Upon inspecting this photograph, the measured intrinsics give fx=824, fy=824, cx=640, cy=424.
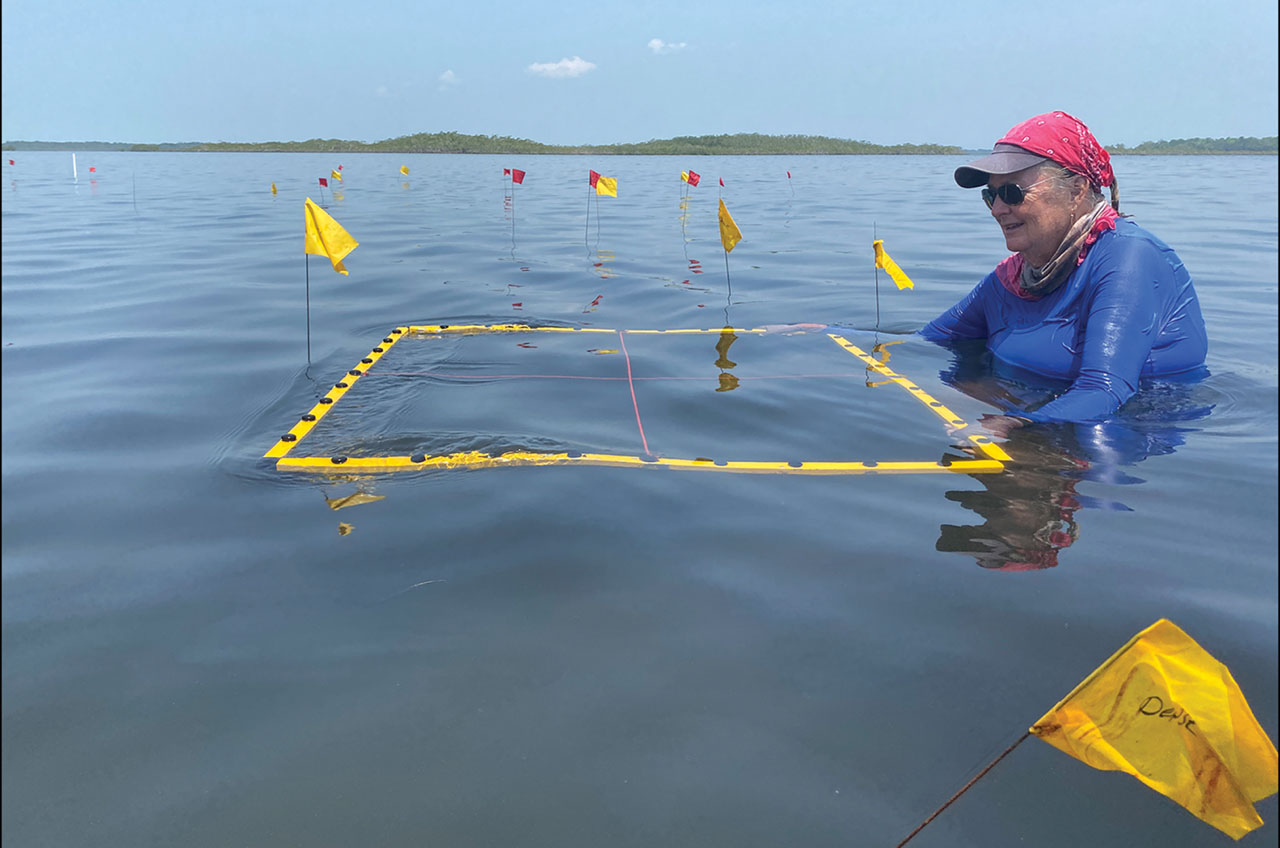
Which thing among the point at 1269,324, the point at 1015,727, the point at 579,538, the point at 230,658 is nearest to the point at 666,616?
the point at 579,538

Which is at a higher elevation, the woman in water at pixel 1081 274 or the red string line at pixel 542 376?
the woman in water at pixel 1081 274

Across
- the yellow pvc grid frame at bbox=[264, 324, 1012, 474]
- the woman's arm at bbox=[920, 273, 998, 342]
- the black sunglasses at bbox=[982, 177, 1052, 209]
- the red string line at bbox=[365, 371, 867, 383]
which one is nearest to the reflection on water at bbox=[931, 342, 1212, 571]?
the yellow pvc grid frame at bbox=[264, 324, 1012, 474]

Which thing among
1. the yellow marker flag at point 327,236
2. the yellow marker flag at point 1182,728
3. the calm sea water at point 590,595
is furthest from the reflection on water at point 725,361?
the yellow marker flag at point 1182,728

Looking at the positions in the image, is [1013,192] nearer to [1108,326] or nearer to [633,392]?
[1108,326]

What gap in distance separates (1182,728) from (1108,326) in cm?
322

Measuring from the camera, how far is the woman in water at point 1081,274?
4.07m

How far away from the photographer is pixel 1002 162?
425 centimetres

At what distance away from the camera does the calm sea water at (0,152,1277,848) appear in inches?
78.1

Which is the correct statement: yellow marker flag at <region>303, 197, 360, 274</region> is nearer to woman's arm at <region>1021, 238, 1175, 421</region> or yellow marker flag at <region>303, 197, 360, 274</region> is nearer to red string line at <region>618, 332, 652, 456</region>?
red string line at <region>618, 332, 652, 456</region>

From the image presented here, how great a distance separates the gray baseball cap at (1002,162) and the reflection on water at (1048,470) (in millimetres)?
1336

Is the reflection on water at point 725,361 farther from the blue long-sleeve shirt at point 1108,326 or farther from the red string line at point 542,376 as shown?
the blue long-sleeve shirt at point 1108,326

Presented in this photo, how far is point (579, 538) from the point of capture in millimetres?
3307

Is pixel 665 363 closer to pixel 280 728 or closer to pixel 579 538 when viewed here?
pixel 579 538

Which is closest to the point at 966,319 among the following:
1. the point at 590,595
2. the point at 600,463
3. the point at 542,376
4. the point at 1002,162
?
the point at 1002,162
